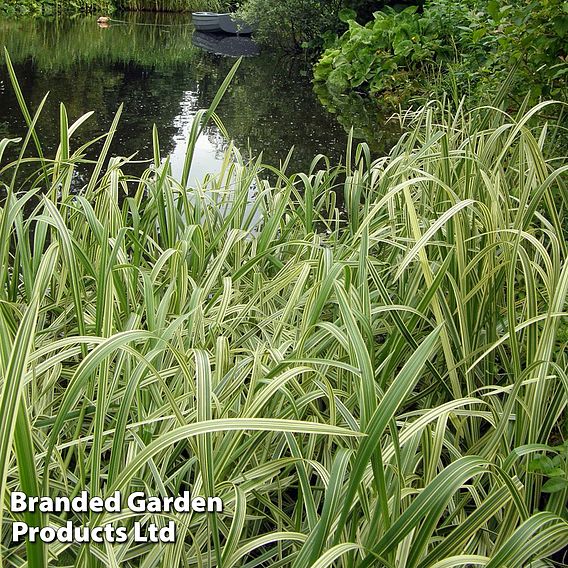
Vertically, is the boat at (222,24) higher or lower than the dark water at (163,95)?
higher

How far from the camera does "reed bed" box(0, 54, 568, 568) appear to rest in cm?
98

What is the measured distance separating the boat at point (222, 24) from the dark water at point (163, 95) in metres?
2.46

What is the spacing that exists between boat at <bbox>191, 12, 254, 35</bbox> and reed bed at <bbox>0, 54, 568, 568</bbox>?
14.5 m

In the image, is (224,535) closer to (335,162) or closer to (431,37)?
(335,162)

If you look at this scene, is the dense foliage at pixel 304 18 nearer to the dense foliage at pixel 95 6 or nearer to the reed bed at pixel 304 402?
the dense foliage at pixel 95 6

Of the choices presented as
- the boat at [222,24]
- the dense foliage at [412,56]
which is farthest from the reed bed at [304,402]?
the boat at [222,24]

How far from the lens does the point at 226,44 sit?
47.8ft

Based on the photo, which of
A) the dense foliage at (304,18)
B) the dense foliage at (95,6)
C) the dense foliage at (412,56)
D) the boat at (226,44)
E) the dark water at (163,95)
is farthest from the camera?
the dense foliage at (95,6)

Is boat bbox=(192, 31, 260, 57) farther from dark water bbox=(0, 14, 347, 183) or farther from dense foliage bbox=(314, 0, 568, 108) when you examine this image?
dense foliage bbox=(314, 0, 568, 108)

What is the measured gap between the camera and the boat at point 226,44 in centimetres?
1286

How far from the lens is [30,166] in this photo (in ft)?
14.3

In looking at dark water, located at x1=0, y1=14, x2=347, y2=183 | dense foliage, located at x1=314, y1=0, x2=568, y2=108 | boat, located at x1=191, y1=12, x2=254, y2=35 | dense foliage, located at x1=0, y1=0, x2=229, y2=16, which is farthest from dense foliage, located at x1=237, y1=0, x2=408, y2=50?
dense foliage, located at x1=0, y1=0, x2=229, y2=16

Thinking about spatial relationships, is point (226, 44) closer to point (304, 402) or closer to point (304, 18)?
point (304, 18)

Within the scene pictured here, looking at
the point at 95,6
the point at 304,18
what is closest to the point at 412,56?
the point at 304,18
